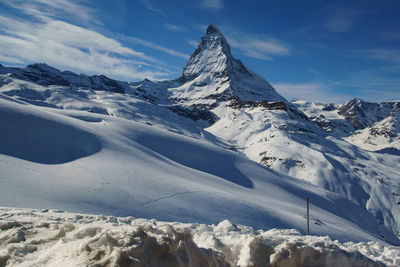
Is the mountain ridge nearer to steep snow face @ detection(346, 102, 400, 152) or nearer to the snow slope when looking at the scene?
the snow slope

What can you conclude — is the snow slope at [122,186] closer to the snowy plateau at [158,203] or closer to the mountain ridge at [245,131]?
the snowy plateau at [158,203]

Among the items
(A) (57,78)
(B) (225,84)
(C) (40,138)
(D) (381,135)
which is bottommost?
(C) (40,138)

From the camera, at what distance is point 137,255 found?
13.8 feet

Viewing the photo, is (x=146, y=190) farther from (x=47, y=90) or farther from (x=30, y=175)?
(x=47, y=90)

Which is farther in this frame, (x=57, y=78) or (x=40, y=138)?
(x=57, y=78)

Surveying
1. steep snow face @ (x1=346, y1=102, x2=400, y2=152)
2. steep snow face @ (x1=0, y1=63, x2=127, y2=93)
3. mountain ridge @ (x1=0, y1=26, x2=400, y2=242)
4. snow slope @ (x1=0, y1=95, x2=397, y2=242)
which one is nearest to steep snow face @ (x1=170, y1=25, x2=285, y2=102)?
mountain ridge @ (x1=0, y1=26, x2=400, y2=242)

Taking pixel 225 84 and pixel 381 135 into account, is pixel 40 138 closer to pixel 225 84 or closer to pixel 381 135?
pixel 225 84

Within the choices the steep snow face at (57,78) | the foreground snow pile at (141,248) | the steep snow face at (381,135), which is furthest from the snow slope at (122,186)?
the steep snow face at (381,135)

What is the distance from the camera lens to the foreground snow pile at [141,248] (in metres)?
4.11

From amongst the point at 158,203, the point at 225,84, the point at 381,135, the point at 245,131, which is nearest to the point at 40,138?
the point at 158,203

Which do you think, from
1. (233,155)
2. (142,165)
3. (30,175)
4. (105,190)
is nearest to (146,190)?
(105,190)

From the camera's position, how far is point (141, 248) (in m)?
4.32

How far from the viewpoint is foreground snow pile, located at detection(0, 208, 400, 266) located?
4.11m

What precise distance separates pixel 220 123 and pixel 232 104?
37765 millimetres
